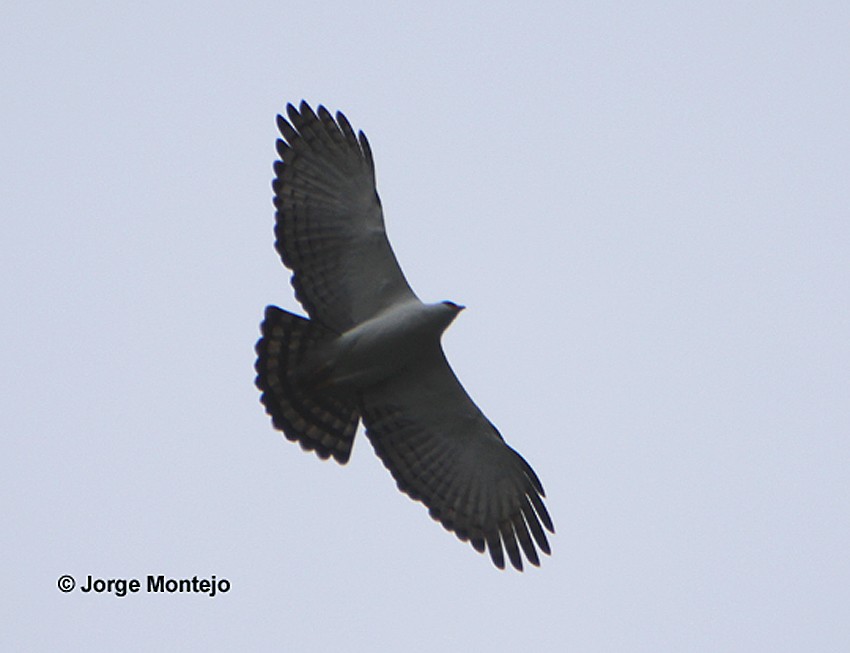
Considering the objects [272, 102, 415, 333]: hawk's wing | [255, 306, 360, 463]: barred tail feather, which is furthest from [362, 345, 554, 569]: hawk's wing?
[272, 102, 415, 333]: hawk's wing

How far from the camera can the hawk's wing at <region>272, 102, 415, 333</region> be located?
11.2 m

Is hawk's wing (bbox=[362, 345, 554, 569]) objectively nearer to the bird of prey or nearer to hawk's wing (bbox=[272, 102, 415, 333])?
the bird of prey

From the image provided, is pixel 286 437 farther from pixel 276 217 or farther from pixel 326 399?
pixel 276 217

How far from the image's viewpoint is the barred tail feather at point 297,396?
1112cm

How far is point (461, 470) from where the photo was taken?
38.5ft

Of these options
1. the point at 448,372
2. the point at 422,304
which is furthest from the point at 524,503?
the point at 422,304

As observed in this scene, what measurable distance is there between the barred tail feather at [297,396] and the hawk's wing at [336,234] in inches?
10.3

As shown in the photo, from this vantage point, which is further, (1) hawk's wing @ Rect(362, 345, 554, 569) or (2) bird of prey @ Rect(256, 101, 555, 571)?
(1) hawk's wing @ Rect(362, 345, 554, 569)

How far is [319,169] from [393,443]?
2.69 m

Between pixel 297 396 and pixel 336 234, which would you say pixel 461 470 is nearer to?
pixel 297 396

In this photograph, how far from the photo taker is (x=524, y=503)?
11.8 meters

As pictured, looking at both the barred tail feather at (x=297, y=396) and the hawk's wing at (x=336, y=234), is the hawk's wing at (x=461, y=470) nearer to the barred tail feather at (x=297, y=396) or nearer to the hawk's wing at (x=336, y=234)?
the barred tail feather at (x=297, y=396)

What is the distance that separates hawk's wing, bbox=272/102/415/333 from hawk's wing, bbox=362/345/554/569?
0.94 metres

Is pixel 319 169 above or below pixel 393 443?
above
